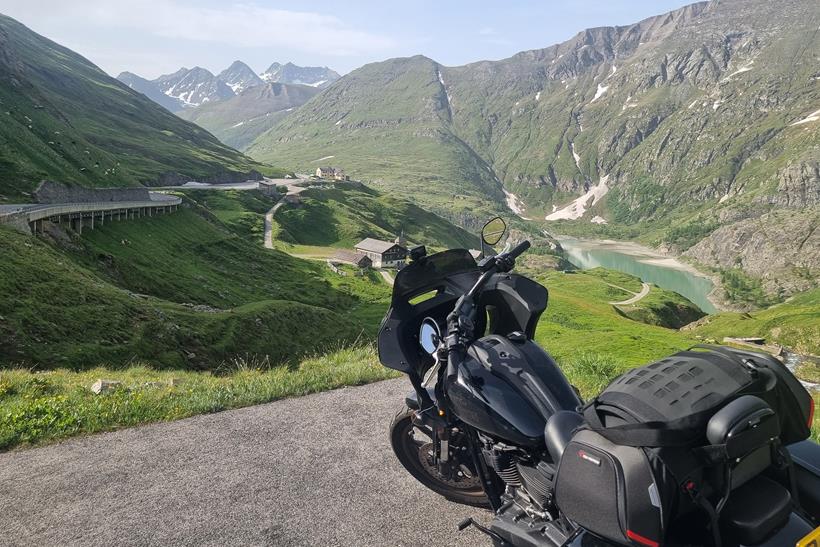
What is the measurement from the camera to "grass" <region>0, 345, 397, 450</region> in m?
7.95

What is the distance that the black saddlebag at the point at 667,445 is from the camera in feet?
10.0

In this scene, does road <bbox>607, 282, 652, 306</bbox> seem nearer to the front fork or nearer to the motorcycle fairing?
the motorcycle fairing

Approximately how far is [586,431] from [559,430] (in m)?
0.59

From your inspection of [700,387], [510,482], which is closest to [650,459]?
[700,387]

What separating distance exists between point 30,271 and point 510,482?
30988 mm

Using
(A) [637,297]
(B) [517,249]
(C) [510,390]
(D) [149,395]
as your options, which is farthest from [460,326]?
(A) [637,297]

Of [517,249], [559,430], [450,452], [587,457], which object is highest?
[517,249]

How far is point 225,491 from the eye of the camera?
6.45 metres

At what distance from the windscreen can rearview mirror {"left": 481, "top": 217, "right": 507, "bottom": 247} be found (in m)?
0.31

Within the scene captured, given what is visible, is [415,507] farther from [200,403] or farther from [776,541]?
[200,403]

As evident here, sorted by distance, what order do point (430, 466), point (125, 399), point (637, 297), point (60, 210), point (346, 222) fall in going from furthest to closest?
point (346, 222) < point (637, 297) < point (60, 210) < point (125, 399) < point (430, 466)

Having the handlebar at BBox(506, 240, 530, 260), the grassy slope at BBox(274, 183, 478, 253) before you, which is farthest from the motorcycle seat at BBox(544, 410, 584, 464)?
the grassy slope at BBox(274, 183, 478, 253)

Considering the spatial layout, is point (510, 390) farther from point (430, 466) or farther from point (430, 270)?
point (430, 466)

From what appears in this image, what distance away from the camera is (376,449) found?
764cm
